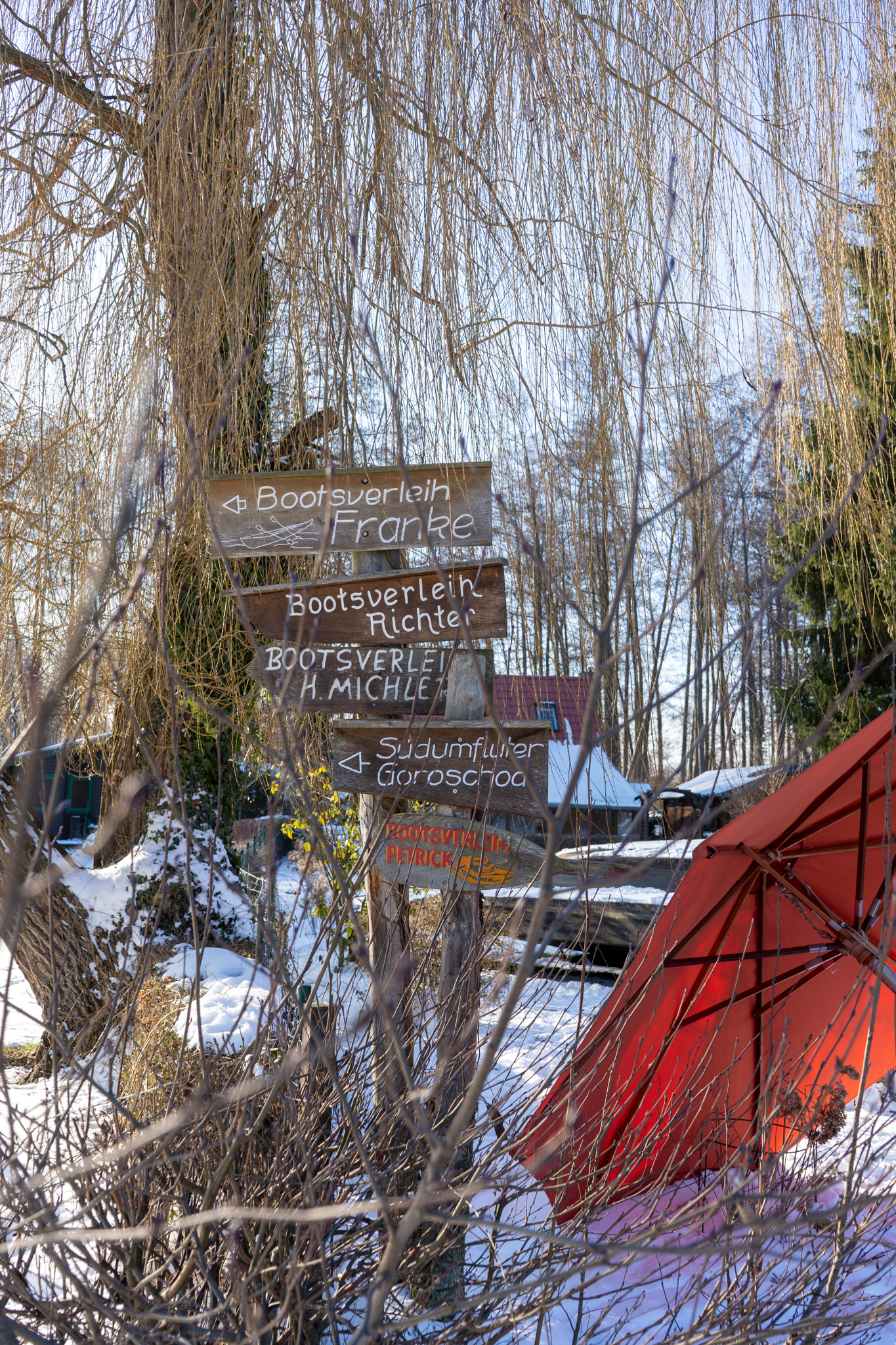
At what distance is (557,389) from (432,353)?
300 millimetres

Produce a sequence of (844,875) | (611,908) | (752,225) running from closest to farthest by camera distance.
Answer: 1. (752,225)
2. (844,875)
3. (611,908)

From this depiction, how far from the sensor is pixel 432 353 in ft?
7.27

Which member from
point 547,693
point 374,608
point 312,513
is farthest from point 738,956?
point 312,513

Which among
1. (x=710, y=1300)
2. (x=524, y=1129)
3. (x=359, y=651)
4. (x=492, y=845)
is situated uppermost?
(x=359, y=651)

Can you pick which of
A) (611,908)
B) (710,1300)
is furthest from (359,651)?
(611,908)

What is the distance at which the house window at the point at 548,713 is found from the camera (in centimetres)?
261

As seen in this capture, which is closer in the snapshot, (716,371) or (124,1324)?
(124,1324)

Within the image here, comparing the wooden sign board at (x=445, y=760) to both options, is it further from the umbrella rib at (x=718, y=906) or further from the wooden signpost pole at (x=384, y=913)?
the umbrella rib at (x=718, y=906)

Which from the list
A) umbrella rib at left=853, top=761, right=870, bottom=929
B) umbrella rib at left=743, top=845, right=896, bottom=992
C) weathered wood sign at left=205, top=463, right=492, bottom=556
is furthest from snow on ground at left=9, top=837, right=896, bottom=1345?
weathered wood sign at left=205, top=463, right=492, bottom=556

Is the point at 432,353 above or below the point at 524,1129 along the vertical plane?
above

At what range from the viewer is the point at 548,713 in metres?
2.98

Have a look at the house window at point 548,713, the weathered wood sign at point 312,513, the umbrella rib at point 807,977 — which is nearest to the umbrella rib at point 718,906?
the umbrella rib at point 807,977

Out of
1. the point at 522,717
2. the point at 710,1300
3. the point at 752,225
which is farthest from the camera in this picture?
the point at 522,717

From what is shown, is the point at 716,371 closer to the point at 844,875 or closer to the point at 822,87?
the point at 822,87
